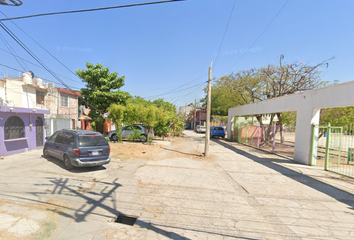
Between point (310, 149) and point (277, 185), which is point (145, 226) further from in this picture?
point (310, 149)

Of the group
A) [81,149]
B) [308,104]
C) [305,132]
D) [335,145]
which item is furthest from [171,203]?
[308,104]

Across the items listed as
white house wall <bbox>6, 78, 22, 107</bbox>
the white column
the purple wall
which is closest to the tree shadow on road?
the white column

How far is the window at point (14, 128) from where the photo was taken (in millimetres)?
8617

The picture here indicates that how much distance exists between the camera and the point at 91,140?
21.9 ft

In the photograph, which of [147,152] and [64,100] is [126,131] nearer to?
[147,152]

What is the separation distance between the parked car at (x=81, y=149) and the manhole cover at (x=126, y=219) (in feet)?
11.6

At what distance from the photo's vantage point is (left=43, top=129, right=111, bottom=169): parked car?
6234 mm

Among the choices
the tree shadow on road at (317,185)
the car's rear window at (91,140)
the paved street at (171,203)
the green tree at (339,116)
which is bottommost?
the tree shadow on road at (317,185)

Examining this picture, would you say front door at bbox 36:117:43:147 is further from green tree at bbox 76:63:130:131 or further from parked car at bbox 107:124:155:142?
green tree at bbox 76:63:130:131

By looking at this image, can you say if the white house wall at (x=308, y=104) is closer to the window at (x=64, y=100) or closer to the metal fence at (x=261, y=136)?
the metal fence at (x=261, y=136)

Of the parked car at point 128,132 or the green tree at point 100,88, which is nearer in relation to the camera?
the parked car at point 128,132

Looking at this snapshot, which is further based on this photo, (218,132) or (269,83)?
(218,132)

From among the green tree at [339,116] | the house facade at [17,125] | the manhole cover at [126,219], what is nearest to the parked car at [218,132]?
the green tree at [339,116]

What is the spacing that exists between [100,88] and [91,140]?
40.8 ft
